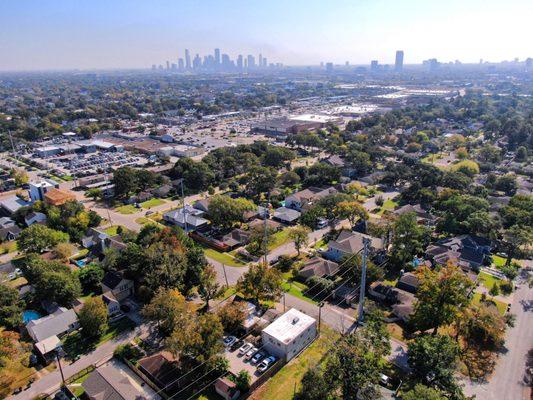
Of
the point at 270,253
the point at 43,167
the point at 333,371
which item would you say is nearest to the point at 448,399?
the point at 333,371

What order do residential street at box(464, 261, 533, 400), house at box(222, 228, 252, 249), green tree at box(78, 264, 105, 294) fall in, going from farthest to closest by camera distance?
1. house at box(222, 228, 252, 249)
2. green tree at box(78, 264, 105, 294)
3. residential street at box(464, 261, 533, 400)

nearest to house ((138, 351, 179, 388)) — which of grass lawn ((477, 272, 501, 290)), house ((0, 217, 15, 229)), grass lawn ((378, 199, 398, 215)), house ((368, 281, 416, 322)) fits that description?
house ((368, 281, 416, 322))

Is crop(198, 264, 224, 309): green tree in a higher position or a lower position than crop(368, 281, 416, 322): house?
higher

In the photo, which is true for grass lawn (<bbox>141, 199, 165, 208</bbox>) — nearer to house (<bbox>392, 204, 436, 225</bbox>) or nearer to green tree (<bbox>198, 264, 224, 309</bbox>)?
green tree (<bbox>198, 264, 224, 309</bbox>)

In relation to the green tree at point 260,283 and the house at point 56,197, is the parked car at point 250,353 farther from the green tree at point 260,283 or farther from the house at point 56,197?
the house at point 56,197

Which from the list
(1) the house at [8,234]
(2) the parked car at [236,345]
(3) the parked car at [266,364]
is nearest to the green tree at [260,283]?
(2) the parked car at [236,345]

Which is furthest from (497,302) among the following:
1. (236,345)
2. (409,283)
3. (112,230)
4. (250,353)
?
(112,230)
